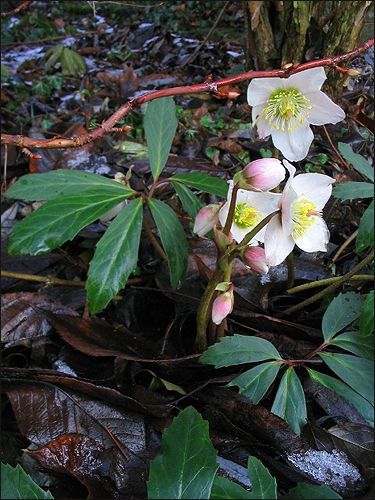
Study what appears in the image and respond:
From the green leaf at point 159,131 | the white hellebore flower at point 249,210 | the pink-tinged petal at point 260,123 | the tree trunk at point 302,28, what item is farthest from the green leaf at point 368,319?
the tree trunk at point 302,28

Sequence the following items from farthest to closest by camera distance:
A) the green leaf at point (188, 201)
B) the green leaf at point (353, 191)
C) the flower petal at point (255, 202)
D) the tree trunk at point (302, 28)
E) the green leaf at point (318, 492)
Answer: the tree trunk at point (302, 28)
the green leaf at point (188, 201)
the flower petal at point (255, 202)
the green leaf at point (353, 191)
the green leaf at point (318, 492)

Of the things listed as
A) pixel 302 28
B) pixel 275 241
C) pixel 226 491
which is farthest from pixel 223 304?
pixel 302 28

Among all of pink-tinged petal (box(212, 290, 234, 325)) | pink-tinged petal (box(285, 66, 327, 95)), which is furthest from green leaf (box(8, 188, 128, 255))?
pink-tinged petal (box(285, 66, 327, 95))

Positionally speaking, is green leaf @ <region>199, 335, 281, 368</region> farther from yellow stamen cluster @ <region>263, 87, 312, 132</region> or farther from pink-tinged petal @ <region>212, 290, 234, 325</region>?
yellow stamen cluster @ <region>263, 87, 312, 132</region>

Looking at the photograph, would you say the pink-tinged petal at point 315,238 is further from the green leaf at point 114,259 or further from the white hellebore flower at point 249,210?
the green leaf at point 114,259

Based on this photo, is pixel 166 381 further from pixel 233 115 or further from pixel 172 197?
pixel 233 115

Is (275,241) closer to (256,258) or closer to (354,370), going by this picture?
(256,258)
